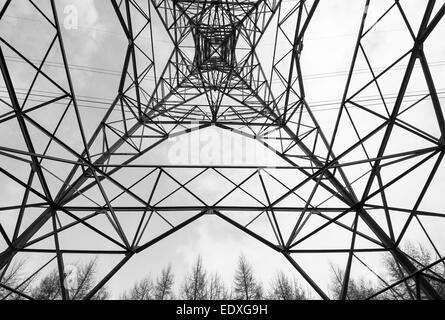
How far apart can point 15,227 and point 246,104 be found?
404 inches

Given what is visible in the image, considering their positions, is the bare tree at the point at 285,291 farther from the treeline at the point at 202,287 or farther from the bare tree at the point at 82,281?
the bare tree at the point at 82,281

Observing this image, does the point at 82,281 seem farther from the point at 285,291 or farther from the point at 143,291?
the point at 285,291

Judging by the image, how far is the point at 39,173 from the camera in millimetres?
5848

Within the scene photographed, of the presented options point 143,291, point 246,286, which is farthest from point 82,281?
point 246,286

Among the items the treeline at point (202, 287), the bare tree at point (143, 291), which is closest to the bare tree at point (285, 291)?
the treeline at point (202, 287)

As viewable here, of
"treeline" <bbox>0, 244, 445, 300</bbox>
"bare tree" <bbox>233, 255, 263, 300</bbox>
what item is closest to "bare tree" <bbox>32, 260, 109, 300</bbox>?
"treeline" <bbox>0, 244, 445, 300</bbox>

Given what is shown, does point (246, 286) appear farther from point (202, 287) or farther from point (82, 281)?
point (82, 281)

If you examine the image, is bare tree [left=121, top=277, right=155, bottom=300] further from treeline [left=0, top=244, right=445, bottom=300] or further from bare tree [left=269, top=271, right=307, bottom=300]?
bare tree [left=269, top=271, right=307, bottom=300]

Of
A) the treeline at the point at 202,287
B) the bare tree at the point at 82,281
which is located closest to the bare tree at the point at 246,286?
the treeline at the point at 202,287
